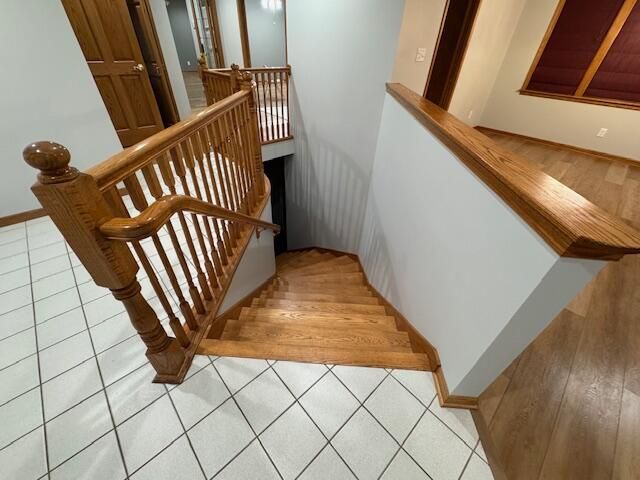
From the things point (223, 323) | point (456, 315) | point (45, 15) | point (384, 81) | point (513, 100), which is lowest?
point (223, 323)

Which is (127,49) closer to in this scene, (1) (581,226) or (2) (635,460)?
(1) (581,226)

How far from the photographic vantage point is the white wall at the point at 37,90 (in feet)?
6.10

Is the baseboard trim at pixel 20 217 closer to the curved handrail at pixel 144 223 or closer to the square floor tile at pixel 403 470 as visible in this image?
the curved handrail at pixel 144 223

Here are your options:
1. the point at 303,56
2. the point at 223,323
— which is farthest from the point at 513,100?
the point at 223,323

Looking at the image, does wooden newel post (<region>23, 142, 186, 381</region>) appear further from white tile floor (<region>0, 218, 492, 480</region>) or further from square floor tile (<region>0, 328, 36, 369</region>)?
square floor tile (<region>0, 328, 36, 369</region>)

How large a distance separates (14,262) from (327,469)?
2296 millimetres

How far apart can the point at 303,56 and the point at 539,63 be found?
3369mm

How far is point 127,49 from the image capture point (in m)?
2.87

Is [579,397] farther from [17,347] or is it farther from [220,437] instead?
[17,347]

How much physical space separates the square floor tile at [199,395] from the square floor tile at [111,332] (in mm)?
434

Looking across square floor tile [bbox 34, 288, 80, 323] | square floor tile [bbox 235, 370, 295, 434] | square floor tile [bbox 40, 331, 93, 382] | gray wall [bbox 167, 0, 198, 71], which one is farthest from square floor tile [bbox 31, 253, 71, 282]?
gray wall [bbox 167, 0, 198, 71]

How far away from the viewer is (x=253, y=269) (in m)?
2.26

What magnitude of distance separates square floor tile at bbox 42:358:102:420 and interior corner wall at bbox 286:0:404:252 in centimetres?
270

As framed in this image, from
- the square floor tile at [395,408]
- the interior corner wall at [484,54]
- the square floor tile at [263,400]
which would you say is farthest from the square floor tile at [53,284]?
the interior corner wall at [484,54]
